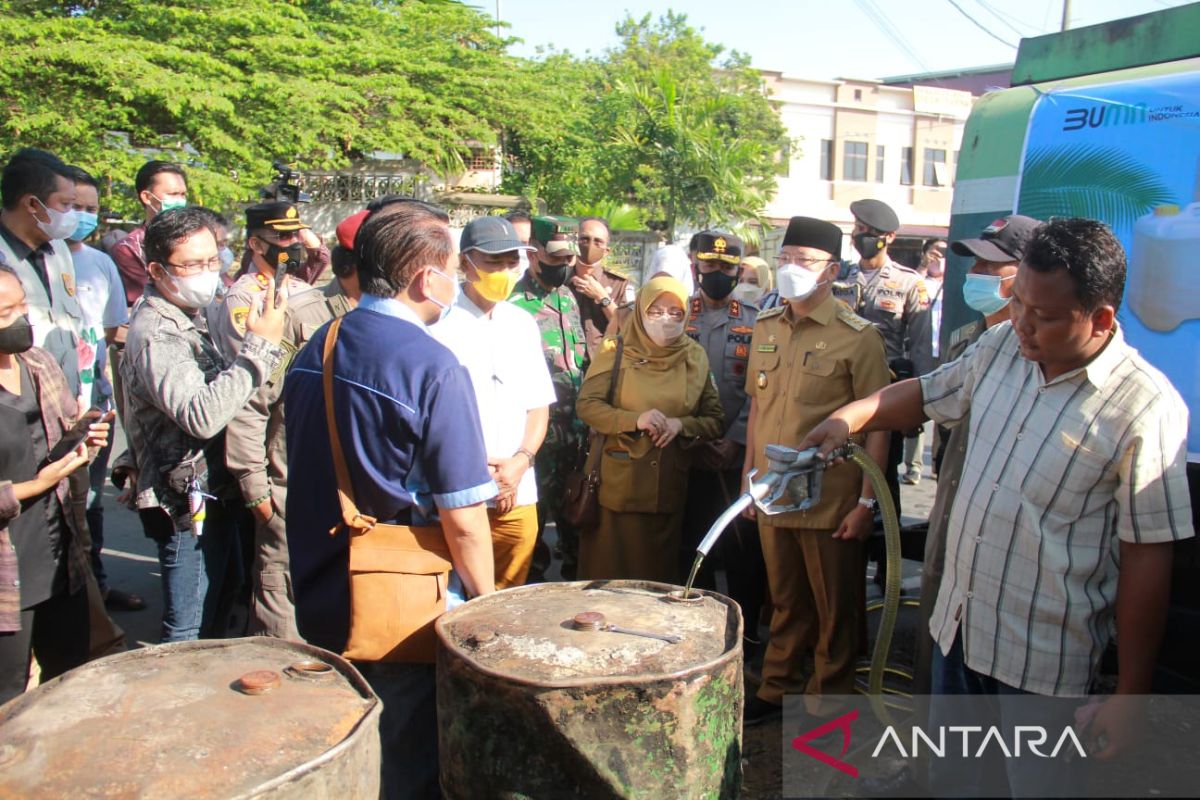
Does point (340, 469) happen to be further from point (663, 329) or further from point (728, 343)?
point (728, 343)

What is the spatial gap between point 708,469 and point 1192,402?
200 cm

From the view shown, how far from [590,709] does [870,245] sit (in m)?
3.73

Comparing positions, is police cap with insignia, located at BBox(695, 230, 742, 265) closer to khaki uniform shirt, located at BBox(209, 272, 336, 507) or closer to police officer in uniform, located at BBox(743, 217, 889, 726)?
police officer in uniform, located at BBox(743, 217, 889, 726)

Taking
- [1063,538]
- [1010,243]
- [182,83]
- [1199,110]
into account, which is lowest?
[1063,538]

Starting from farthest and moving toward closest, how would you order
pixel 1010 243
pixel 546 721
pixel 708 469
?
pixel 708 469, pixel 1010 243, pixel 546 721

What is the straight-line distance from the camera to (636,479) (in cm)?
398

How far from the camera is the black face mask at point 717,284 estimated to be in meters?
4.51

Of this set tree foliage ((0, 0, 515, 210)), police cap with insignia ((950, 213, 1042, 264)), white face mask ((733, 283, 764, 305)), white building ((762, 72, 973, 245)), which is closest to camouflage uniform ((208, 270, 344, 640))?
police cap with insignia ((950, 213, 1042, 264))

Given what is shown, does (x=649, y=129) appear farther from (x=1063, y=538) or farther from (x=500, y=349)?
(x=1063, y=538)

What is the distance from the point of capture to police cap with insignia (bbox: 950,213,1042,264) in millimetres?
3139

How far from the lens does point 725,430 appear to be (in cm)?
426

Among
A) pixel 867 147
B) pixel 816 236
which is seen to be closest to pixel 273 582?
pixel 816 236

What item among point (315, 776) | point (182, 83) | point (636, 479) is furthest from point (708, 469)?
point (182, 83)

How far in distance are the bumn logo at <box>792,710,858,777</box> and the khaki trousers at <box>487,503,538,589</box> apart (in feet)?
4.00
